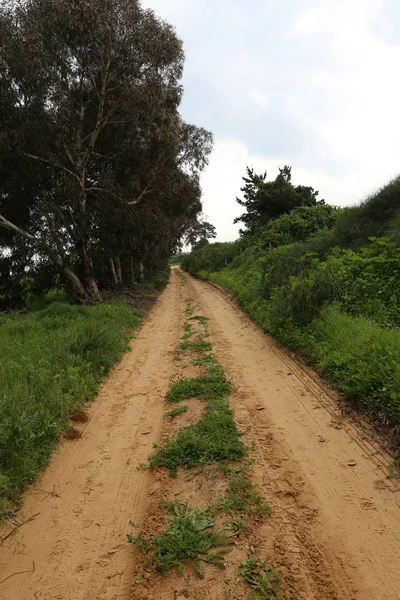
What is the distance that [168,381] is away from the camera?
260 inches

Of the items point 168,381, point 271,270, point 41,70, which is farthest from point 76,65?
point 168,381

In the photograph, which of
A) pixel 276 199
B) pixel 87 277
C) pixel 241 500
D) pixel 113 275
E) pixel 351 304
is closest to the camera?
pixel 241 500

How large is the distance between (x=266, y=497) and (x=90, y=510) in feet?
5.20

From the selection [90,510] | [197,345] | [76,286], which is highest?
[76,286]

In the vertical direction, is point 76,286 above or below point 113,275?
below

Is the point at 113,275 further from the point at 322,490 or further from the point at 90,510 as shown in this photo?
the point at 322,490

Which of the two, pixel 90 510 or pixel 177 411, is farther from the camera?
pixel 177 411

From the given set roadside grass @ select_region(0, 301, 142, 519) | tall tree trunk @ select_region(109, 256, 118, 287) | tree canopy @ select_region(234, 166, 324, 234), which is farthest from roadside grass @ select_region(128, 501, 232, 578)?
tree canopy @ select_region(234, 166, 324, 234)

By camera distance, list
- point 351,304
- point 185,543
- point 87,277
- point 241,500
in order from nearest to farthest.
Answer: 1. point 185,543
2. point 241,500
3. point 351,304
4. point 87,277

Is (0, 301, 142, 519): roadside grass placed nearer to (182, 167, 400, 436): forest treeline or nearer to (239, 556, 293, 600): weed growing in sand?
(239, 556, 293, 600): weed growing in sand

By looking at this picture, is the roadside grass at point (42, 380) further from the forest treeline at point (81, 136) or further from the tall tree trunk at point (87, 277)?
the forest treeline at point (81, 136)

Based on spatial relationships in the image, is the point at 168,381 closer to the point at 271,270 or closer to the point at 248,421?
the point at 248,421

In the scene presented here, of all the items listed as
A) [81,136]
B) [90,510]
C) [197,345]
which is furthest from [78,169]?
[90,510]

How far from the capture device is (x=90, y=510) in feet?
11.4
